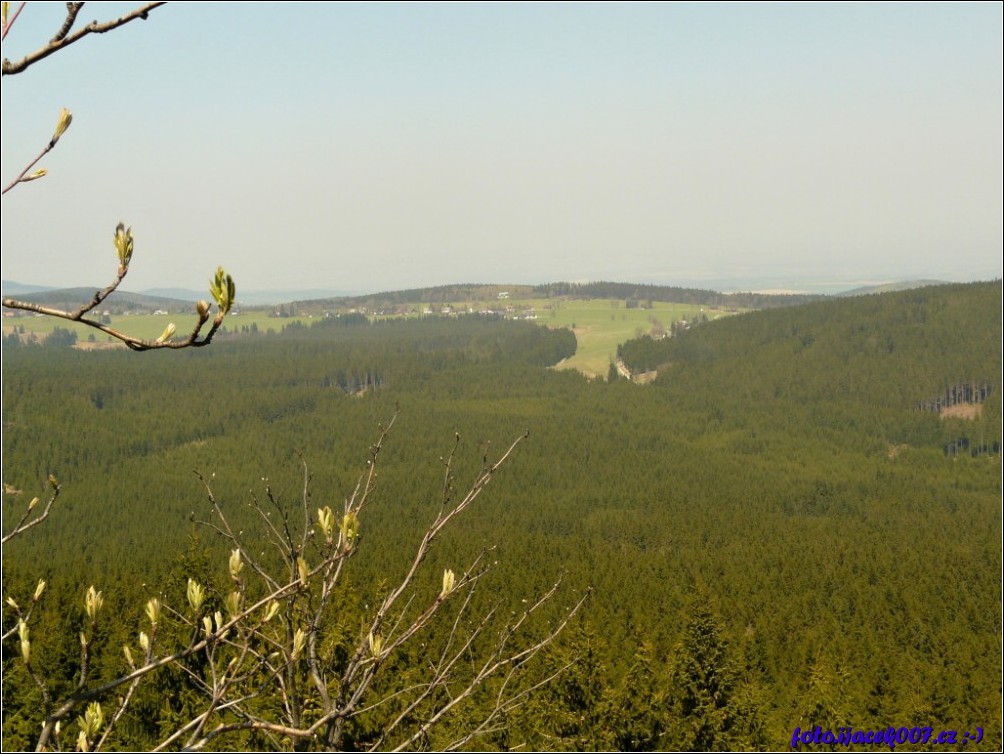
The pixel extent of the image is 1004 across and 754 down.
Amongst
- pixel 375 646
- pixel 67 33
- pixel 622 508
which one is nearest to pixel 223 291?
pixel 67 33

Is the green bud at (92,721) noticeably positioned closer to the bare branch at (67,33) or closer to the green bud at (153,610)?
the green bud at (153,610)

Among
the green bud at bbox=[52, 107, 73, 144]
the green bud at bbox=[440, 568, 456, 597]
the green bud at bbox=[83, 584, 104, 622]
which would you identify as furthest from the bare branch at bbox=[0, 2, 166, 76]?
the green bud at bbox=[440, 568, 456, 597]

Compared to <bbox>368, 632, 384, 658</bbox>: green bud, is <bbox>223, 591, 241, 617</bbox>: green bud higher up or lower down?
higher up

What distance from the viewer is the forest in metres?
28.1

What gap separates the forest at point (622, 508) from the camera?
28.1 m

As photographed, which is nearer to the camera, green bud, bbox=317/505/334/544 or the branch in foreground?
the branch in foreground

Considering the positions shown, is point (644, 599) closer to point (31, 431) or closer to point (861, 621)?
point (861, 621)

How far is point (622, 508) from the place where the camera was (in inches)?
3546

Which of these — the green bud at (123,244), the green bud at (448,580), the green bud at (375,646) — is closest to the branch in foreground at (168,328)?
the green bud at (123,244)

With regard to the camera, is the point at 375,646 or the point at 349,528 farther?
the point at 375,646

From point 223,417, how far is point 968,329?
143 metres

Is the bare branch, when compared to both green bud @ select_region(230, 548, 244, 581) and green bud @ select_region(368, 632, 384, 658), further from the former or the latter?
green bud @ select_region(368, 632, 384, 658)

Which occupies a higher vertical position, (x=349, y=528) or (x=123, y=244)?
(x=123, y=244)

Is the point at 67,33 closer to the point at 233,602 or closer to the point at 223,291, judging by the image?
the point at 223,291
